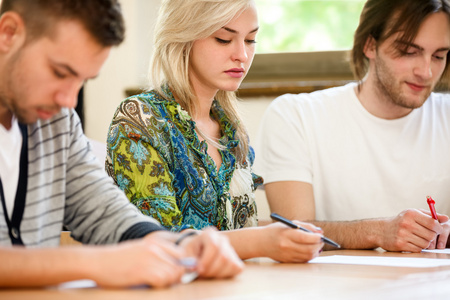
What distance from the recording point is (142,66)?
121 inches

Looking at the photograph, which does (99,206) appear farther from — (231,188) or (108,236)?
(231,188)

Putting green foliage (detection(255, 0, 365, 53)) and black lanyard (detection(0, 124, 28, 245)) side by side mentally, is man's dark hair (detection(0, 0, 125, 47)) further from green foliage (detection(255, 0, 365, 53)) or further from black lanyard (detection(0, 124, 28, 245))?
green foliage (detection(255, 0, 365, 53))

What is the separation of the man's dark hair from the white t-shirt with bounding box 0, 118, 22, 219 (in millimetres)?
201

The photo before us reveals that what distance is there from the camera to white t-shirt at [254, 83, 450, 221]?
83.5 inches

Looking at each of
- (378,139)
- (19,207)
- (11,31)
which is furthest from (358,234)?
(11,31)

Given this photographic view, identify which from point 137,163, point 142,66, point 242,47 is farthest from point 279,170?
point 142,66

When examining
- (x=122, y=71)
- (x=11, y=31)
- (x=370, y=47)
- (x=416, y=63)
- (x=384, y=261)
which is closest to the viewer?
(x=11, y=31)

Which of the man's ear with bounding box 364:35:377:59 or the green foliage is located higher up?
the green foliage

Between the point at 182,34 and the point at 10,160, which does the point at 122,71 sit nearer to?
the point at 182,34

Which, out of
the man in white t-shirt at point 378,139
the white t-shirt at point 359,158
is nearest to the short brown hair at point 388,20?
the man in white t-shirt at point 378,139

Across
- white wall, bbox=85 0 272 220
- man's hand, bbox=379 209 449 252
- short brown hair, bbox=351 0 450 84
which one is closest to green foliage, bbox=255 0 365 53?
white wall, bbox=85 0 272 220

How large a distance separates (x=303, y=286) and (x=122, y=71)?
87.3 inches

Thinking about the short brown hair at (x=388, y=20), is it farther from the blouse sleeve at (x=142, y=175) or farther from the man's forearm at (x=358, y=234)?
the blouse sleeve at (x=142, y=175)

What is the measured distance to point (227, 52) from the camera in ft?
5.66
